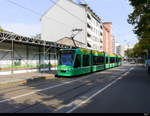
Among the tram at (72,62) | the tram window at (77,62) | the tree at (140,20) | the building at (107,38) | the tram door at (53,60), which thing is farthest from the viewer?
the building at (107,38)

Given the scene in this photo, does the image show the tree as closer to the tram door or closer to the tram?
the tram

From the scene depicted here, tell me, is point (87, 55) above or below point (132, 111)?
above

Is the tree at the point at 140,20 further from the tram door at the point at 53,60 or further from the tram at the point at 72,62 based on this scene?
the tram door at the point at 53,60

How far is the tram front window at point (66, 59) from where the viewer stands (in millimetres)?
20983

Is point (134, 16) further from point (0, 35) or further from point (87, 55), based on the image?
point (0, 35)

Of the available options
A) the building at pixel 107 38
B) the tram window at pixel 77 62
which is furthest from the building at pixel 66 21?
the tram window at pixel 77 62

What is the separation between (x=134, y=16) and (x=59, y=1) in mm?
35398

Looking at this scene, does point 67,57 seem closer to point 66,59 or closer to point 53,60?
point 66,59

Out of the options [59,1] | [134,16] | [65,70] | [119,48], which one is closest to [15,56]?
[65,70]

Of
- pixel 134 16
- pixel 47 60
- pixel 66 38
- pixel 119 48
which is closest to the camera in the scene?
pixel 134 16

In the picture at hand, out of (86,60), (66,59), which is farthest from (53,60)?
(66,59)

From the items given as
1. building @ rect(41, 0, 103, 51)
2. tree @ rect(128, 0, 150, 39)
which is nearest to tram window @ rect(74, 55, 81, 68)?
tree @ rect(128, 0, 150, 39)

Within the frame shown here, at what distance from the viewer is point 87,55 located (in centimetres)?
2425

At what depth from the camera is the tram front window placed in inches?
826
